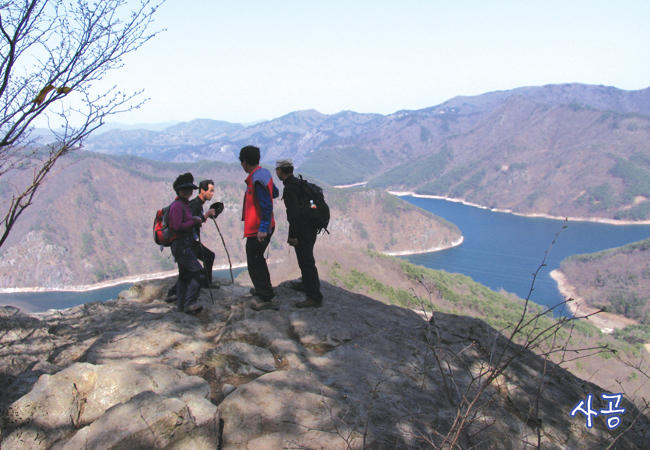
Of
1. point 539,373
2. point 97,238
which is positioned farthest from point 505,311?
point 97,238

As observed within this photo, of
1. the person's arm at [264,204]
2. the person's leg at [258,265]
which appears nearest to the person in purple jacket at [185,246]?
the person's leg at [258,265]

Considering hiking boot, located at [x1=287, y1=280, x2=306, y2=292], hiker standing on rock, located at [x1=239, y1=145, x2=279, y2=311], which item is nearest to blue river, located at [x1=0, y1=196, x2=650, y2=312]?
hiking boot, located at [x1=287, y1=280, x2=306, y2=292]

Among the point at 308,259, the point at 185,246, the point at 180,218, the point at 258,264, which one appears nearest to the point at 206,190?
the point at 180,218

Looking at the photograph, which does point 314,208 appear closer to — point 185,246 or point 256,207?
point 256,207

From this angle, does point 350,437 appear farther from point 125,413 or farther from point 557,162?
point 557,162

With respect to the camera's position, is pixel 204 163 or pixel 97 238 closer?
pixel 97 238

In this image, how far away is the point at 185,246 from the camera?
5.83 metres

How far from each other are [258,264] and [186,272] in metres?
1.25

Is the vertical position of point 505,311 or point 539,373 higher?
point 539,373

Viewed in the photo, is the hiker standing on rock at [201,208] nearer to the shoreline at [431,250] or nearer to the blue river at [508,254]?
the blue river at [508,254]

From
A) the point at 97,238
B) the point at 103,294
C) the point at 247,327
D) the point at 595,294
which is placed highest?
the point at 247,327

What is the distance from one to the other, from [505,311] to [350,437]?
214ft

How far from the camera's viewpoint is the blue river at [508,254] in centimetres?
9400

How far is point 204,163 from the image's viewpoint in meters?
196
